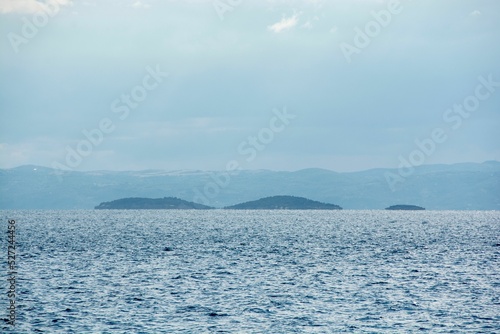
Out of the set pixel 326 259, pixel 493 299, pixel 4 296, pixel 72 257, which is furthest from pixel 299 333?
pixel 72 257

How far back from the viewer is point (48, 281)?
8131cm

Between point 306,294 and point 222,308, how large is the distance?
12598 mm

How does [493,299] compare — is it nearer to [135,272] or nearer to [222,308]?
[222,308]

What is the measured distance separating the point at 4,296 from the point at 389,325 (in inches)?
1517

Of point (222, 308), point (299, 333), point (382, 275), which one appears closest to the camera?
point (299, 333)

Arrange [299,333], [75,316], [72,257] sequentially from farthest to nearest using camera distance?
[72,257], [75,316], [299,333]

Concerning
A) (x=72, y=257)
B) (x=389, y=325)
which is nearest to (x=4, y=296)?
(x=389, y=325)

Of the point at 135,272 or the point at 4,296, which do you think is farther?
the point at 135,272

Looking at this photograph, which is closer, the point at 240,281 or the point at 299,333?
the point at 299,333

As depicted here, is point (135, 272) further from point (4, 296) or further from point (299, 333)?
point (299, 333)

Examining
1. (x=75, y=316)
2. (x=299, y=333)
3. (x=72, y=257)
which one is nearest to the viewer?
(x=299, y=333)

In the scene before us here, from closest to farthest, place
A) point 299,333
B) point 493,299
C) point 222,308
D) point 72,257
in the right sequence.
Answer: point 299,333, point 222,308, point 493,299, point 72,257

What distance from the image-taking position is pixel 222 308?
6488 centimetres

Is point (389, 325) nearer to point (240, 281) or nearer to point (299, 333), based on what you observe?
point (299, 333)
